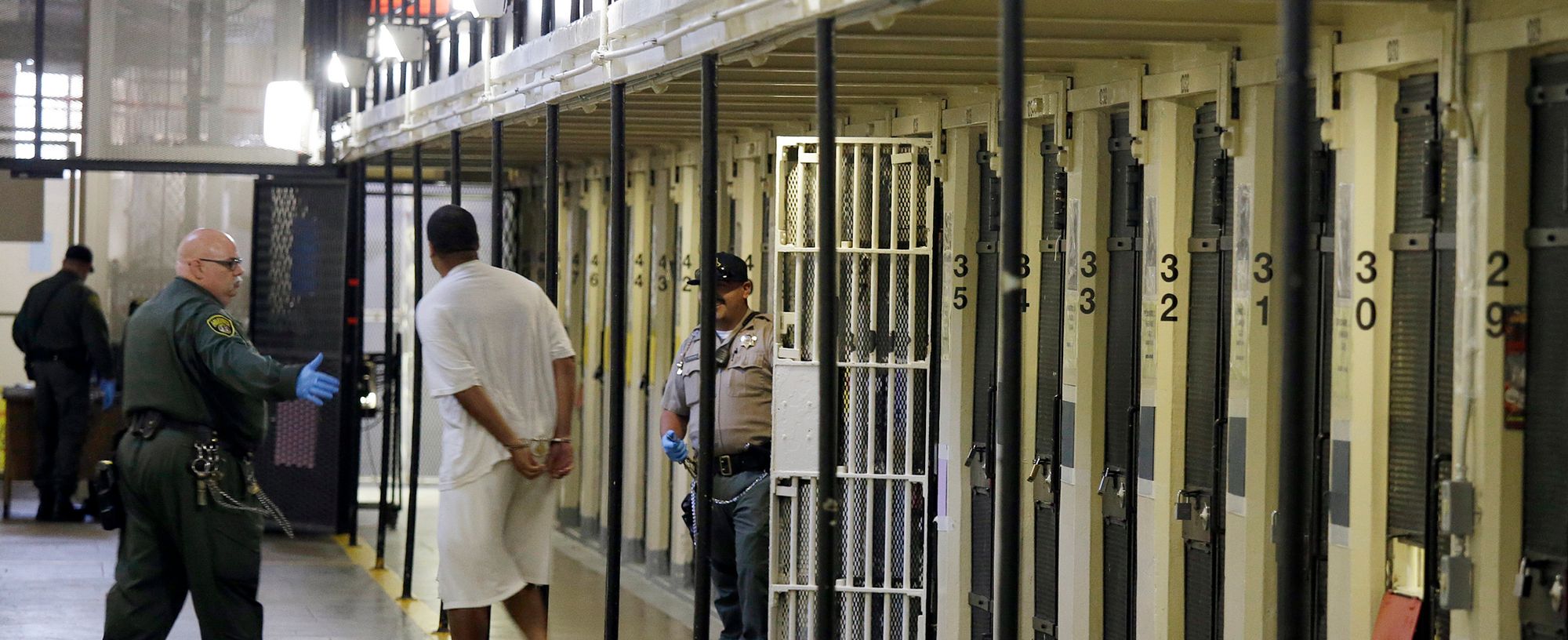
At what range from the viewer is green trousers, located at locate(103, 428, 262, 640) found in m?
6.52

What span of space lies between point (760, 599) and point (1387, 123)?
3445 millimetres

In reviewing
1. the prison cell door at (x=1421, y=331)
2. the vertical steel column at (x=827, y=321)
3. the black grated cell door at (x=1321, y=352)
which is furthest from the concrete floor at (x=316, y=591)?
the prison cell door at (x=1421, y=331)

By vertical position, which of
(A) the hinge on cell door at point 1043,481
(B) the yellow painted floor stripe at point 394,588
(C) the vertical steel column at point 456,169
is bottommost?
(B) the yellow painted floor stripe at point 394,588

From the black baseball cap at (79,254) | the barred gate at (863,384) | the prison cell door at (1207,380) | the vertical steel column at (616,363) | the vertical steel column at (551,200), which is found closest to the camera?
the prison cell door at (1207,380)

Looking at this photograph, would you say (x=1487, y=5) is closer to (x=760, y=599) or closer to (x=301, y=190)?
(x=760, y=599)

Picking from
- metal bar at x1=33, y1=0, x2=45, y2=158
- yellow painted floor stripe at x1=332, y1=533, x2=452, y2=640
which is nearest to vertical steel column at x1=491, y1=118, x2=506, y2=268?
yellow painted floor stripe at x1=332, y1=533, x2=452, y2=640

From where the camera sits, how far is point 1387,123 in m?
5.54

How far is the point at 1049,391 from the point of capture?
24.9 ft

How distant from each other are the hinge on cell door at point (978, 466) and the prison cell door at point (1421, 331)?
261 cm

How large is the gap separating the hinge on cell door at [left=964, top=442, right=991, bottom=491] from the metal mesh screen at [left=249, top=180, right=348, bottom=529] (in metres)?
6.00

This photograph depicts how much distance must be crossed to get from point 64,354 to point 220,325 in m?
7.19

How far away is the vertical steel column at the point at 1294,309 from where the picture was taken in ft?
10.9

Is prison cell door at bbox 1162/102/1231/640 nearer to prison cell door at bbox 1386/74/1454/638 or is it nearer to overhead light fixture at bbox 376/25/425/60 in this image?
prison cell door at bbox 1386/74/1454/638

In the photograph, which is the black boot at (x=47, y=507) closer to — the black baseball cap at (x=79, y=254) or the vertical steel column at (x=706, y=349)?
the black baseball cap at (x=79, y=254)
